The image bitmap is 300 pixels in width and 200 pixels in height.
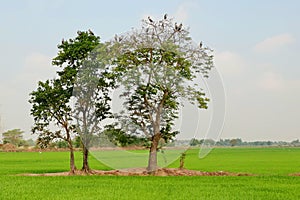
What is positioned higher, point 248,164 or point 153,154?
point 153,154

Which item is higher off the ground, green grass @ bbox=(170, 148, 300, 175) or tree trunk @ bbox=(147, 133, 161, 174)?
tree trunk @ bbox=(147, 133, 161, 174)

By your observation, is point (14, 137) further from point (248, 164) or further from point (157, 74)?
point (157, 74)

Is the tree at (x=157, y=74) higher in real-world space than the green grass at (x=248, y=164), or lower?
higher

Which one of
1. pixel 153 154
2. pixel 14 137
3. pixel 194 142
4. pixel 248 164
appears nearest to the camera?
pixel 194 142

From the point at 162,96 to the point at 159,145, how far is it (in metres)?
2.17

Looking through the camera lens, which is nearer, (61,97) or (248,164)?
(61,97)

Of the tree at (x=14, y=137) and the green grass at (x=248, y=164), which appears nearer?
the green grass at (x=248, y=164)

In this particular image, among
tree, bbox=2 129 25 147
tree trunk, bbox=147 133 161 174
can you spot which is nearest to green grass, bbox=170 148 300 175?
tree trunk, bbox=147 133 161 174

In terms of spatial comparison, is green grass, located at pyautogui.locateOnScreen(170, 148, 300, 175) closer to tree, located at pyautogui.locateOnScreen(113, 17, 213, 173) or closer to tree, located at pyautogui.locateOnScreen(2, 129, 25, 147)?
tree, located at pyautogui.locateOnScreen(113, 17, 213, 173)

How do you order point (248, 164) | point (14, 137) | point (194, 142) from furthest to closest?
point (14, 137), point (248, 164), point (194, 142)

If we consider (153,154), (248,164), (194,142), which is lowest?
(248,164)

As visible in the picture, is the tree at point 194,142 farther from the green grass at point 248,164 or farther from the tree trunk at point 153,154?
the green grass at point 248,164

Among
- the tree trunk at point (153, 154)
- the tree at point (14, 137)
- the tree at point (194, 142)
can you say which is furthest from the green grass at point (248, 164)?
the tree at point (14, 137)

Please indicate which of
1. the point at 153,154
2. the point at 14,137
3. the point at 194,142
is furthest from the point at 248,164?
the point at 14,137
